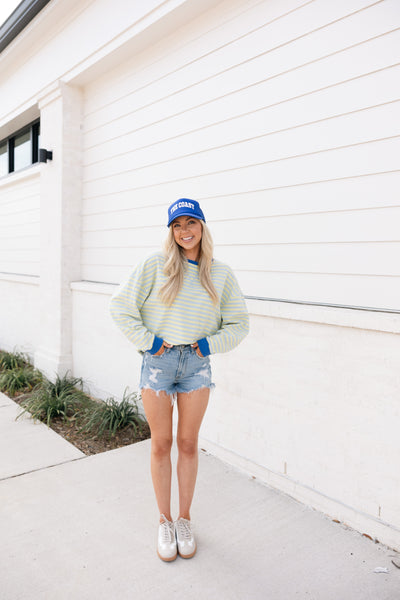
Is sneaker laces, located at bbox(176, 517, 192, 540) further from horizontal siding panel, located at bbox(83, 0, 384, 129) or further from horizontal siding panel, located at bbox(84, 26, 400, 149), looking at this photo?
horizontal siding panel, located at bbox(83, 0, 384, 129)

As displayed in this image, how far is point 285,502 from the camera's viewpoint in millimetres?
2875

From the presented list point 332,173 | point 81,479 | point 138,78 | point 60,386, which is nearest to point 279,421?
point 81,479

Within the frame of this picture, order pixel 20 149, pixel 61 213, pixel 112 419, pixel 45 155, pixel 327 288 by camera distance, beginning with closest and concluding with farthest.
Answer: pixel 327 288, pixel 112 419, pixel 61 213, pixel 45 155, pixel 20 149

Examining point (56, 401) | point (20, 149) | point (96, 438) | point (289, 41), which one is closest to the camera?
point (289, 41)

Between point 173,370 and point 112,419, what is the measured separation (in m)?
2.07

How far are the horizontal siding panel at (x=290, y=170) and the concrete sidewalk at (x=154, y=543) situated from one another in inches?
85.1

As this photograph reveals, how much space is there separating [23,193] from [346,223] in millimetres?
5746

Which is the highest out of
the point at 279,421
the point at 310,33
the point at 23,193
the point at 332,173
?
the point at 310,33

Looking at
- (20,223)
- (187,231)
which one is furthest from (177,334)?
(20,223)

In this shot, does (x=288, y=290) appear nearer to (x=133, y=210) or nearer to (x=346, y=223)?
(x=346, y=223)

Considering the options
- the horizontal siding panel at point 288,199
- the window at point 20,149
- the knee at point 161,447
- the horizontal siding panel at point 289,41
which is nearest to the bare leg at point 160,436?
the knee at point 161,447

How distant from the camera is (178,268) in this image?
226cm

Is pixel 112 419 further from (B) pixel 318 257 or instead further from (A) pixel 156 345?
(B) pixel 318 257

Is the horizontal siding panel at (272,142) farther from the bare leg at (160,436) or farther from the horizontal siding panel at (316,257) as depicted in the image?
the bare leg at (160,436)
